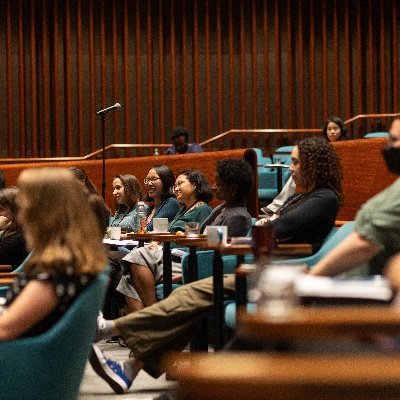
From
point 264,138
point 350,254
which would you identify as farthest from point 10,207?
point 264,138

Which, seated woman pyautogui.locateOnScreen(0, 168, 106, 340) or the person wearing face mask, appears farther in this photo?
the person wearing face mask

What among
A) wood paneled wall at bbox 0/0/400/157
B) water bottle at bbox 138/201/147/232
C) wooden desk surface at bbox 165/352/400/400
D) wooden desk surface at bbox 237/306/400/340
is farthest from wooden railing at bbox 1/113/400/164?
wooden desk surface at bbox 165/352/400/400

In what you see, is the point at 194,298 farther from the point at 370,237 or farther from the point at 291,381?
the point at 291,381

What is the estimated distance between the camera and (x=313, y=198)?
4414 mm

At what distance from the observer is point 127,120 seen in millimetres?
12789

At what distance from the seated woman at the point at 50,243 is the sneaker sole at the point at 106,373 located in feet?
4.57

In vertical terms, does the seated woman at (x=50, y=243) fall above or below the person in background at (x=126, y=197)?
above

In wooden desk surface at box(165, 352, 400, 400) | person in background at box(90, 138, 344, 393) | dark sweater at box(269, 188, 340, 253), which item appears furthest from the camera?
dark sweater at box(269, 188, 340, 253)

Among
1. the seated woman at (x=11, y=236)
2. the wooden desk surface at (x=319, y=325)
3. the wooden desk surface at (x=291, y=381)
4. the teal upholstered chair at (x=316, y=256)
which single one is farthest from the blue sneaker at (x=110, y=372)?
the wooden desk surface at (x=291, y=381)

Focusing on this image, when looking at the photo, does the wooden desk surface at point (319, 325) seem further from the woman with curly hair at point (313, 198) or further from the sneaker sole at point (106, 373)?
the woman with curly hair at point (313, 198)

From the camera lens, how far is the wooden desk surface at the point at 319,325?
133 centimetres

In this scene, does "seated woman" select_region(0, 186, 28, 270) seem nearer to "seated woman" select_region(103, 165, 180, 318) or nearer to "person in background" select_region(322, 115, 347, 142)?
"seated woman" select_region(103, 165, 180, 318)

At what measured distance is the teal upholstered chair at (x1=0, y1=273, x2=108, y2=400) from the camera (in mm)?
2676

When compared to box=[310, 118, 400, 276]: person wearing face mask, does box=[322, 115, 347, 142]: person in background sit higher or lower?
higher
